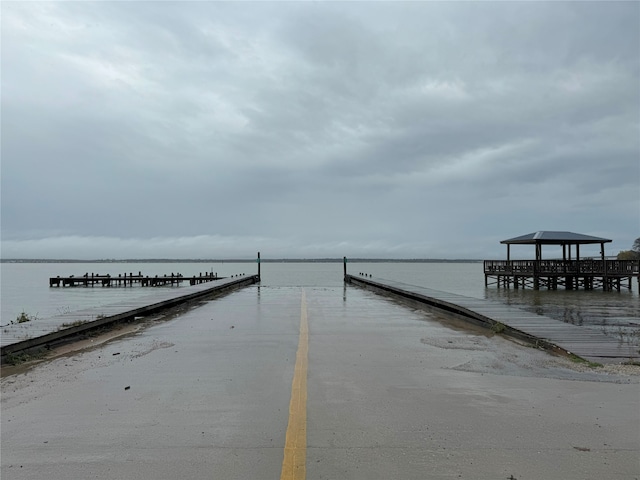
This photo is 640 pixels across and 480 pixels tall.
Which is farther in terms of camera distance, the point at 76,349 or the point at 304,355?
the point at 76,349

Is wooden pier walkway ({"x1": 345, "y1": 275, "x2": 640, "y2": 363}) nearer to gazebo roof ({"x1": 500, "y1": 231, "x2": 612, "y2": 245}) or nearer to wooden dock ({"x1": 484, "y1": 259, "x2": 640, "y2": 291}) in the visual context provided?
gazebo roof ({"x1": 500, "y1": 231, "x2": 612, "y2": 245})

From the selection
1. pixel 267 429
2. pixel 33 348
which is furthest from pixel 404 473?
pixel 33 348

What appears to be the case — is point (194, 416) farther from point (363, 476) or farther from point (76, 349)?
point (76, 349)

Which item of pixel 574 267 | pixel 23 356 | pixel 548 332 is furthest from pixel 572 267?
pixel 23 356

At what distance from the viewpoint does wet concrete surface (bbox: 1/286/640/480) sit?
3744 millimetres

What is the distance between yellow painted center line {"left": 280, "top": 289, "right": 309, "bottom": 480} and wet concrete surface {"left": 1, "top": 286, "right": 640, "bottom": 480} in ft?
0.22

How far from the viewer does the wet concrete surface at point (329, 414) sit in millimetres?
3744

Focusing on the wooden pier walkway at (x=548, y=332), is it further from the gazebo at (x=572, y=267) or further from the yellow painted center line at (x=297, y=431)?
the gazebo at (x=572, y=267)

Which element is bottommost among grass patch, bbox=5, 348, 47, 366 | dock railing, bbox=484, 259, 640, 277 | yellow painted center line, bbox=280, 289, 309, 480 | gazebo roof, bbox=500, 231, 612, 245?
grass patch, bbox=5, 348, 47, 366

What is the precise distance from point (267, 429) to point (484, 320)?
902 centimetres

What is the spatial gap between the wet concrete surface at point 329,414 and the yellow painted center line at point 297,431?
0.22 ft

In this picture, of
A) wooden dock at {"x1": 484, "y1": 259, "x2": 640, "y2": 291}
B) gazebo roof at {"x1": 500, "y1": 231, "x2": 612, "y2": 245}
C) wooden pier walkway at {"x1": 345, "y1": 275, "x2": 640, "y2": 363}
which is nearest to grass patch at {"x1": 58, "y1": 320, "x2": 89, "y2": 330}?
wooden pier walkway at {"x1": 345, "y1": 275, "x2": 640, "y2": 363}

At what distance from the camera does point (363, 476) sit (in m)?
3.54

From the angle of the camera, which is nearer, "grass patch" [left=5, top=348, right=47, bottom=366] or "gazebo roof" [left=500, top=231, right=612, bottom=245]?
"grass patch" [left=5, top=348, right=47, bottom=366]
